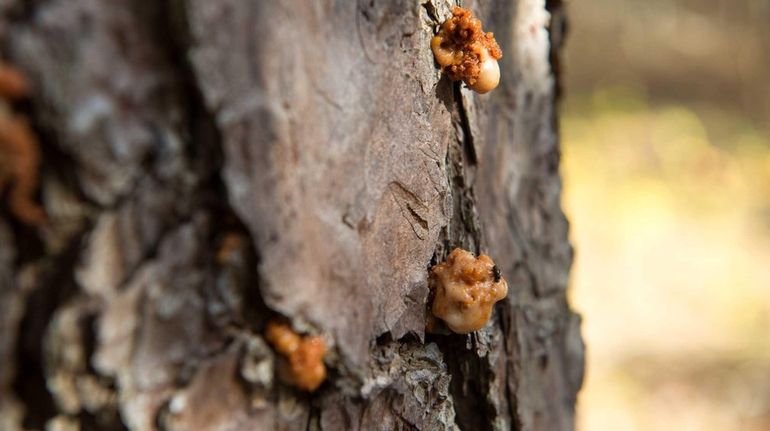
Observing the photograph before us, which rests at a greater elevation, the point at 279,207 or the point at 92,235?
the point at 279,207

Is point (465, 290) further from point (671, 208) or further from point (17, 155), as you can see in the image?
point (671, 208)

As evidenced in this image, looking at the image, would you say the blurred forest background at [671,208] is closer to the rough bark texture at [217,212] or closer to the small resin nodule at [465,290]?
the small resin nodule at [465,290]

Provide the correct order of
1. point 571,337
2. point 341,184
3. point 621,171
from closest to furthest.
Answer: point 341,184, point 571,337, point 621,171

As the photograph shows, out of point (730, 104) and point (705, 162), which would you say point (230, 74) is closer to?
point (705, 162)

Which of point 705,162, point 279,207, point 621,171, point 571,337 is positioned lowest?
point 279,207

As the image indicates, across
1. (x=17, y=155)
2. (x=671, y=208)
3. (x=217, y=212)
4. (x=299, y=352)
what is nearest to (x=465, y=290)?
(x=299, y=352)

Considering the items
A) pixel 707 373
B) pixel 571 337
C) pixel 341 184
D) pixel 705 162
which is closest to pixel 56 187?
pixel 341 184

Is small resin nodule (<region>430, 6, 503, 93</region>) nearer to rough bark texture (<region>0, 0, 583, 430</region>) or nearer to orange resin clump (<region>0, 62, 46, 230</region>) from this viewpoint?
rough bark texture (<region>0, 0, 583, 430</region>)
